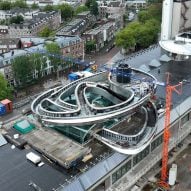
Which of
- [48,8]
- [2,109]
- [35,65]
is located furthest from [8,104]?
[48,8]

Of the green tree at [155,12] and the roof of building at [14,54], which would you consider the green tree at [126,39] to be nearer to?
the green tree at [155,12]

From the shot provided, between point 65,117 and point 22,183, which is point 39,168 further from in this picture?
point 65,117

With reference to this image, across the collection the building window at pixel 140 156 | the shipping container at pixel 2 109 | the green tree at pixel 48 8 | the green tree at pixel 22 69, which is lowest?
the shipping container at pixel 2 109

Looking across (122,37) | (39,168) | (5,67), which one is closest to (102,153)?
(39,168)

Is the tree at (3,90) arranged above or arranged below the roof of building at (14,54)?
below

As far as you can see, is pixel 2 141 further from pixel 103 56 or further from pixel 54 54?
pixel 103 56

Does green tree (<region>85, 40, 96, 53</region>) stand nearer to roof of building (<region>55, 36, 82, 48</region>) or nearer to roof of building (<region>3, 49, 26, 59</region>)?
roof of building (<region>55, 36, 82, 48</region>)

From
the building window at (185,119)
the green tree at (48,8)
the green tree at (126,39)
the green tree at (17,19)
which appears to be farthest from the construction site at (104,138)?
the green tree at (48,8)
